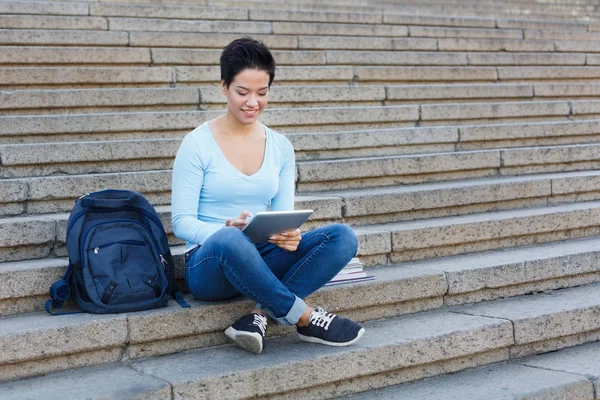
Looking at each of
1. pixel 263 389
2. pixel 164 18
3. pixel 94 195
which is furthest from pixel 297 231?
pixel 164 18

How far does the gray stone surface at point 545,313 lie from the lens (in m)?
4.29

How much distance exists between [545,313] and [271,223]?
1.60 meters

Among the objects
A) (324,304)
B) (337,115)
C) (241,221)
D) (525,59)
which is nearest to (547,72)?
(525,59)

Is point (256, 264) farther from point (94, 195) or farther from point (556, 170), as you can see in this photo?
point (556, 170)

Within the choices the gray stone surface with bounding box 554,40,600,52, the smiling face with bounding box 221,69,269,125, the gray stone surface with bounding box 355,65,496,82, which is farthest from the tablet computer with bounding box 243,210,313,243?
the gray stone surface with bounding box 554,40,600,52

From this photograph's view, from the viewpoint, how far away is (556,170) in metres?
6.29

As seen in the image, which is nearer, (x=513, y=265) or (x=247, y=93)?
(x=247, y=93)

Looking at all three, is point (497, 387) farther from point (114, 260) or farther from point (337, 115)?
point (337, 115)

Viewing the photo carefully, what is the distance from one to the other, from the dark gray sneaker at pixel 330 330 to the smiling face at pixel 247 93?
0.90 meters

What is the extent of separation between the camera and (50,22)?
6.57m

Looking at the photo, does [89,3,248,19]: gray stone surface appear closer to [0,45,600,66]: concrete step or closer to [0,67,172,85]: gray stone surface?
[0,45,600,66]: concrete step

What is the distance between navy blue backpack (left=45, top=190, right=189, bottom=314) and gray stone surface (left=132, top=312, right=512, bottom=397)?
0.93 ft

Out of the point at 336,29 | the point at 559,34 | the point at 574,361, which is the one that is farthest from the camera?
the point at 559,34

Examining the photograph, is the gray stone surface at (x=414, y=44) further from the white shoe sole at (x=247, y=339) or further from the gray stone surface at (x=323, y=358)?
the white shoe sole at (x=247, y=339)
